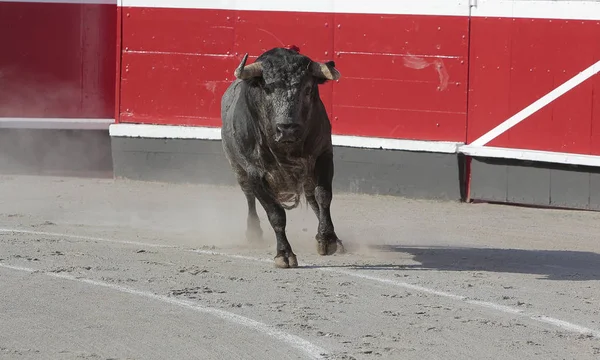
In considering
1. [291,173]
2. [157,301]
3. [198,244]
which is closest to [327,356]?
[157,301]

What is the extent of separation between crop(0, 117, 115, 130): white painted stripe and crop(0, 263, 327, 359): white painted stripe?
606 centimetres

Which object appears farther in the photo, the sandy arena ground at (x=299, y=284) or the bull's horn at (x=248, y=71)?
the bull's horn at (x=248, y=71)

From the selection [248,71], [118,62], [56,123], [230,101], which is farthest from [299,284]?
[56,123]

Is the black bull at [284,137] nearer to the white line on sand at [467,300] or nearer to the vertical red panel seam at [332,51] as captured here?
the white line on sand at [467,300]

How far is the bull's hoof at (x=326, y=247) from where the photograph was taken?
8.55 metres

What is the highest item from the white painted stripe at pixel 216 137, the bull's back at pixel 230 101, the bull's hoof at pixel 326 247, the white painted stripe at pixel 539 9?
the white painted stripe at pixel 539 9

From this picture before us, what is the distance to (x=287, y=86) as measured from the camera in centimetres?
798

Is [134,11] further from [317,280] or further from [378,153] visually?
[317,280]

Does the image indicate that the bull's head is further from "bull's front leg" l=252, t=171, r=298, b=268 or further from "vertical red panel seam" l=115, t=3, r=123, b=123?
"vertical red panel seam" l=115, t=3, r=123, b=123

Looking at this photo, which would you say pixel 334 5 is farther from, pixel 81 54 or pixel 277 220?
pixel 277 220

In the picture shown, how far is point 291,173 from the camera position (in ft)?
28.0

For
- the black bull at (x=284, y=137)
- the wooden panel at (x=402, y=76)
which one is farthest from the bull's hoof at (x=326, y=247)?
the wooden panel at (x=402, y=76)

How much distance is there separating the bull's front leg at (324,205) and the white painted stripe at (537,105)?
123 inches

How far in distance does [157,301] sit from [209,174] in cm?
609
